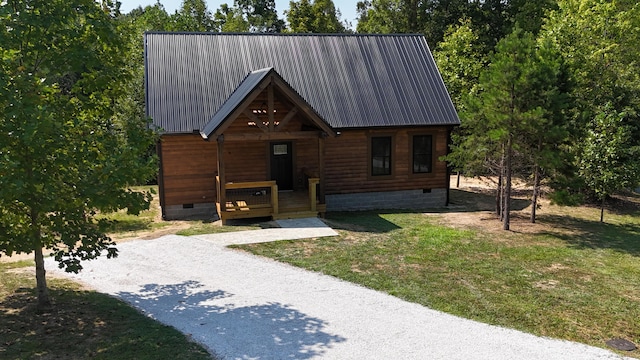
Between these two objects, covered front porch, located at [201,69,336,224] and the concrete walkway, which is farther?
covered front porch, located at [201,69,336,224]

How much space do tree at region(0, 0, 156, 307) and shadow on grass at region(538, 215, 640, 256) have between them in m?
13.6

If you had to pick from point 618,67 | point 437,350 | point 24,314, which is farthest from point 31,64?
point 618,67

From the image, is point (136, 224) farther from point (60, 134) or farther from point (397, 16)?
point (397, 16)

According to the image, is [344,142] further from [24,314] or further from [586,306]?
[24,314]

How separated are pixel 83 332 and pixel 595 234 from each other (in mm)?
16103

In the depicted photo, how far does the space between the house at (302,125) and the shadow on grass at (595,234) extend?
193 inches

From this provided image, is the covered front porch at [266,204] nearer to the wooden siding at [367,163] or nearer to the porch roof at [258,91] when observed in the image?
the wooden siding at [367,163]

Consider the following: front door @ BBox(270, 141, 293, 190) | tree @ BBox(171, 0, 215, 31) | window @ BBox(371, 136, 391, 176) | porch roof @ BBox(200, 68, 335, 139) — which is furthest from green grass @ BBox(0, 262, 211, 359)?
tree @ BBox(171, 0, 215, 31)

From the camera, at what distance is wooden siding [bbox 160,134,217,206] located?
1775 cm

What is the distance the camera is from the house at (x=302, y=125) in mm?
17594

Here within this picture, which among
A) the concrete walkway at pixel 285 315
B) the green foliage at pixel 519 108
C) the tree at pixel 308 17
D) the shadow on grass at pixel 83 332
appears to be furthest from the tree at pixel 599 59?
the tree at pixel 308 17

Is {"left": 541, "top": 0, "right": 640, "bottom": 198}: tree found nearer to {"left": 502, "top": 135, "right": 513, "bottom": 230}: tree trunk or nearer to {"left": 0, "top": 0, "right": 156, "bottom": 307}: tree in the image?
{"left": 502, "top": 135, "right": 513, "bottom": 230}: tree trunk

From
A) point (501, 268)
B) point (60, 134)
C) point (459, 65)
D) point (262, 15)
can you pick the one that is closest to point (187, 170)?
point (60, 134)

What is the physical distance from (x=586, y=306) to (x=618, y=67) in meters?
20.2
